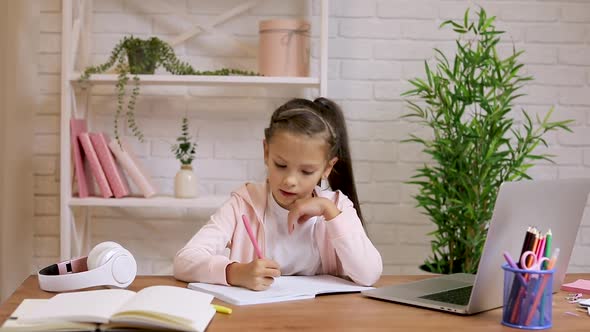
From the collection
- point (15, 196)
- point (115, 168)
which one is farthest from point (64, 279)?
point (15, 196)

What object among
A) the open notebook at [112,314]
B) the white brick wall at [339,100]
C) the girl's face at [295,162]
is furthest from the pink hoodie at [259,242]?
the white brick wall at [339,100]

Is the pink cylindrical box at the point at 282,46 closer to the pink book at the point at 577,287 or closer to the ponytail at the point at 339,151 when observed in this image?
the ponytail at the point at 339,151

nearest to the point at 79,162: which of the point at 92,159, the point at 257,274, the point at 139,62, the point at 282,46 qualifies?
the point at 92,159

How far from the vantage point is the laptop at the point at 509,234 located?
1.33 meters

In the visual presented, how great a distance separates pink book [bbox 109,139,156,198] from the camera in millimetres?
2803

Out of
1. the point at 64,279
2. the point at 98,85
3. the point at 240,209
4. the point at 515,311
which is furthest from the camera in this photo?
the point at 98,85

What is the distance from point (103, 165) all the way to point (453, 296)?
1.62 m

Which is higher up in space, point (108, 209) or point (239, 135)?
point (239, 135)

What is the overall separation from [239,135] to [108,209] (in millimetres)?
583

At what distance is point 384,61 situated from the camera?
312 centimetres

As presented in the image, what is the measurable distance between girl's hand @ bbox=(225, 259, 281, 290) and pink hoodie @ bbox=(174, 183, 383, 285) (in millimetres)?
55

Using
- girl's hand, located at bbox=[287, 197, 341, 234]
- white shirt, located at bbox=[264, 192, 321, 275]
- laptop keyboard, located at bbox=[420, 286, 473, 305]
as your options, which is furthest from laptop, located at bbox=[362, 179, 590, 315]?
white shirt, located at bbox=[264, 192, 321, 275]

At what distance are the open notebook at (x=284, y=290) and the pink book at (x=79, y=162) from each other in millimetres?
1302

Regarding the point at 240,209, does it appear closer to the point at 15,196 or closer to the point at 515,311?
the point at 515,311
